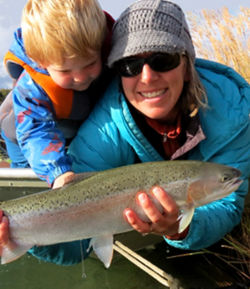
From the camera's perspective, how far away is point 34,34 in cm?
205

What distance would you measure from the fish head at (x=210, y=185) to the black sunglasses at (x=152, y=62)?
66 cm

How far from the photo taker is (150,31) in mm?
1846

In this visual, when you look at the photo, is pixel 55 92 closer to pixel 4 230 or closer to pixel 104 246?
pixel 4 230

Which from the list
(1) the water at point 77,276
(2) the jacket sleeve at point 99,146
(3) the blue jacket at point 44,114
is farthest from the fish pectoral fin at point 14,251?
(1) the water at point 77,276

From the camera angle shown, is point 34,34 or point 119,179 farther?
point 34,34

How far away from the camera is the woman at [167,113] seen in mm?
1894

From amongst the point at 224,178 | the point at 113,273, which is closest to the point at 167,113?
the point at 224,178

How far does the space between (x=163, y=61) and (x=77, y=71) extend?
0.56 meters

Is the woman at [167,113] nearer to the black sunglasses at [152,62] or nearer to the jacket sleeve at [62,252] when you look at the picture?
the black sunglasses at [152,62]

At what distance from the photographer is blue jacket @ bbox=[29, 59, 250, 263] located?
2.06m

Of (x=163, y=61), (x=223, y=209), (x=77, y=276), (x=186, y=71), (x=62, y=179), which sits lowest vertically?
(x=77, y=276)

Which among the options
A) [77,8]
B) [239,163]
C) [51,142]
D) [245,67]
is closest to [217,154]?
[239,163]

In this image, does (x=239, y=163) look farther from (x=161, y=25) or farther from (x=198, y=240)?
(x=161, y=25)

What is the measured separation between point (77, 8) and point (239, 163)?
55.8 inches
